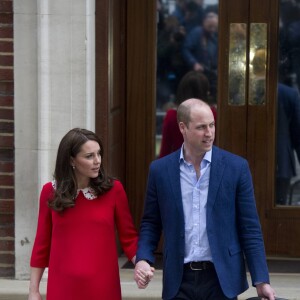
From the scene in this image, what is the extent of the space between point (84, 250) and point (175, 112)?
3.06 m

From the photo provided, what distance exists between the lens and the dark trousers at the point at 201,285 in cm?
505

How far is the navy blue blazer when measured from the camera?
5012 millimetres

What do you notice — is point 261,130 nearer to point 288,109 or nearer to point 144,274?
point 288,109

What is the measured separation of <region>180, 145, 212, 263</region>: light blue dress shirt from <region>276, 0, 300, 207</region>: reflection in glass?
2.78 m

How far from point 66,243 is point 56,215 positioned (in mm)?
151

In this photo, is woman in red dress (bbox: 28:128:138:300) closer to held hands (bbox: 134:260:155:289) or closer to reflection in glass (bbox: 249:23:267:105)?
Result: held hands (bbox: 134:260:155:289)

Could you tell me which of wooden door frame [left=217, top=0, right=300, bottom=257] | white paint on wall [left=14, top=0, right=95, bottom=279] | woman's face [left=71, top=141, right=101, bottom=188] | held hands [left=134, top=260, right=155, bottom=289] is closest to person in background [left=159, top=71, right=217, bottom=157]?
wooden door frame [left=217, top=0, right=300, bottom=257]

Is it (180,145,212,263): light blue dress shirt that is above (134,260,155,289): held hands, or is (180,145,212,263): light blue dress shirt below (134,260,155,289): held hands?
above

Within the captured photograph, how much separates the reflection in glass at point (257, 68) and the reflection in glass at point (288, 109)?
0.43 feet

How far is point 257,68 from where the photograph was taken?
767cm

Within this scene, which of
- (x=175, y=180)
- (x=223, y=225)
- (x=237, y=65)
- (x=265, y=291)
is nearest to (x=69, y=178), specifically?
(x=175, y=180)

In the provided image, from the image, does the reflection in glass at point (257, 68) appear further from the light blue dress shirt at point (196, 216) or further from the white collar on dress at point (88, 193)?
the white collar on dress at point (88, 193)

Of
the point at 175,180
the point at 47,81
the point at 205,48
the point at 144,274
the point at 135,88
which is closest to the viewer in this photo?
the point at 144,274

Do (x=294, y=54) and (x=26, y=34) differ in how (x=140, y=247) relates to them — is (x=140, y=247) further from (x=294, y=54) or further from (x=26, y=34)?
(x=294, y=54)
